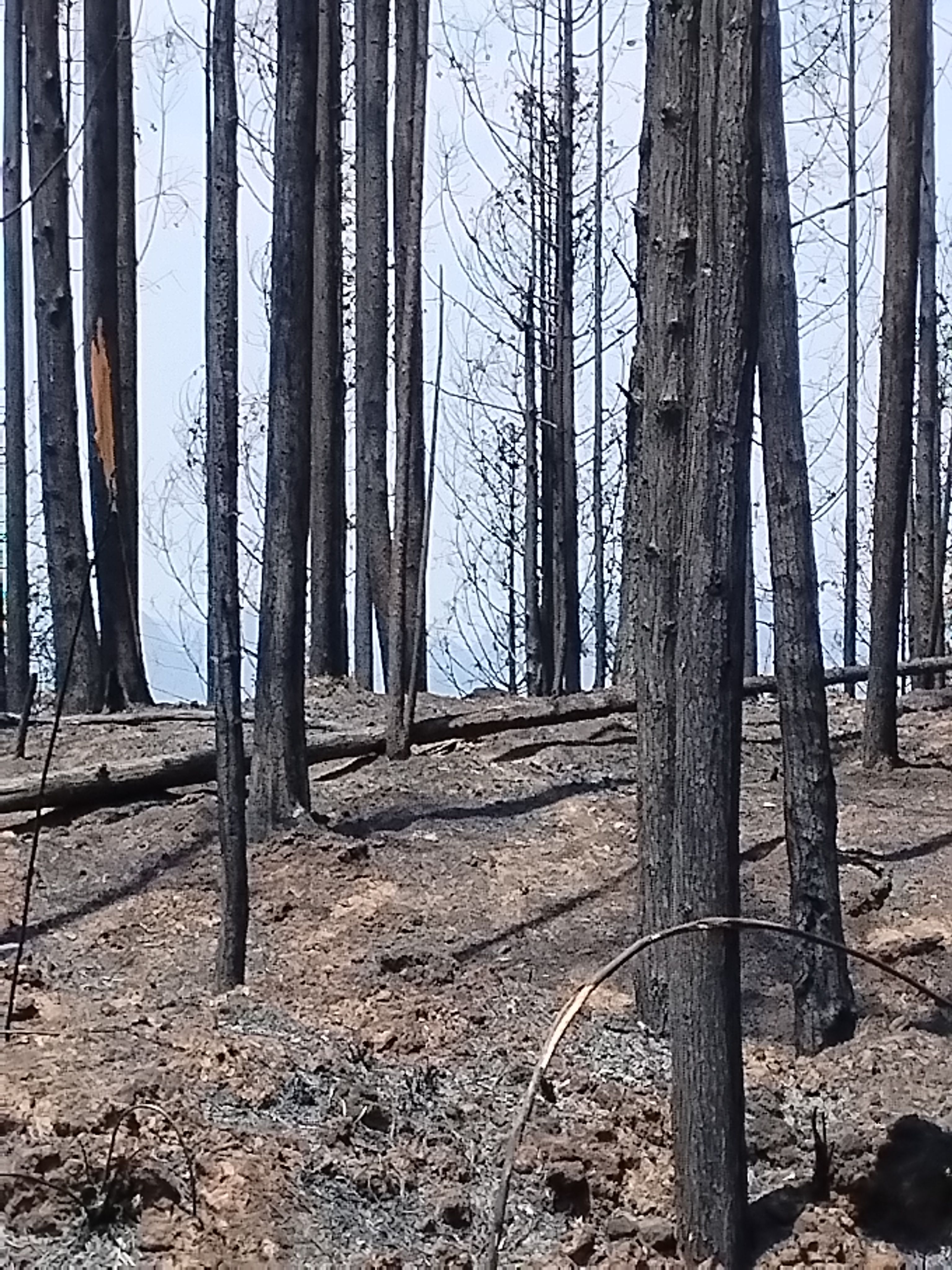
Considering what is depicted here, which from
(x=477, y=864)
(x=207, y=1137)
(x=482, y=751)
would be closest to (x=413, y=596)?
(x=482, y=751)

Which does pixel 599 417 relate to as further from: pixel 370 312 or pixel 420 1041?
pixel 420 1041

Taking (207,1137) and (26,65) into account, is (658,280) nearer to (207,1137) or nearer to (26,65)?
(207,1137)

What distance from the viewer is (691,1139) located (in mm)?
3697

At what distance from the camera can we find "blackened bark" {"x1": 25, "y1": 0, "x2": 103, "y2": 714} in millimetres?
10422

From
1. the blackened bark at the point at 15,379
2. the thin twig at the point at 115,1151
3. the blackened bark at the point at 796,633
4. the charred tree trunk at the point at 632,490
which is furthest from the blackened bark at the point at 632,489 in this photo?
the blackened bark at the point at 15,379

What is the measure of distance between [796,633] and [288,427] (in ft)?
9.35

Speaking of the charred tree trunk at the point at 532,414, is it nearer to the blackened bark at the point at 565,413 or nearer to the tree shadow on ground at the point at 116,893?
the blackened bark at the point at 565,413

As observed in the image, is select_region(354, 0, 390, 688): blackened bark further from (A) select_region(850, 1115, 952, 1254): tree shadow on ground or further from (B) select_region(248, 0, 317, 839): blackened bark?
(A) select_region(850, 1115, 952, 1254): tree shadow on ground

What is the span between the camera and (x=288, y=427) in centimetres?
695

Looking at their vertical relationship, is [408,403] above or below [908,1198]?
above

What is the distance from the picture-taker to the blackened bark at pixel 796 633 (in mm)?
5031

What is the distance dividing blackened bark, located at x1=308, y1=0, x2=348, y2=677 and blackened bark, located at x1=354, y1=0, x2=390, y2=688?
250 mm

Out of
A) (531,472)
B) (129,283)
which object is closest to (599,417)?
(531,472)

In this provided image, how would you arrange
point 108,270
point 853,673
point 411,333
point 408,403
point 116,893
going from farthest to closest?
point 108,270, point 853,673, point 408,403, point 411,333, point 116,893
